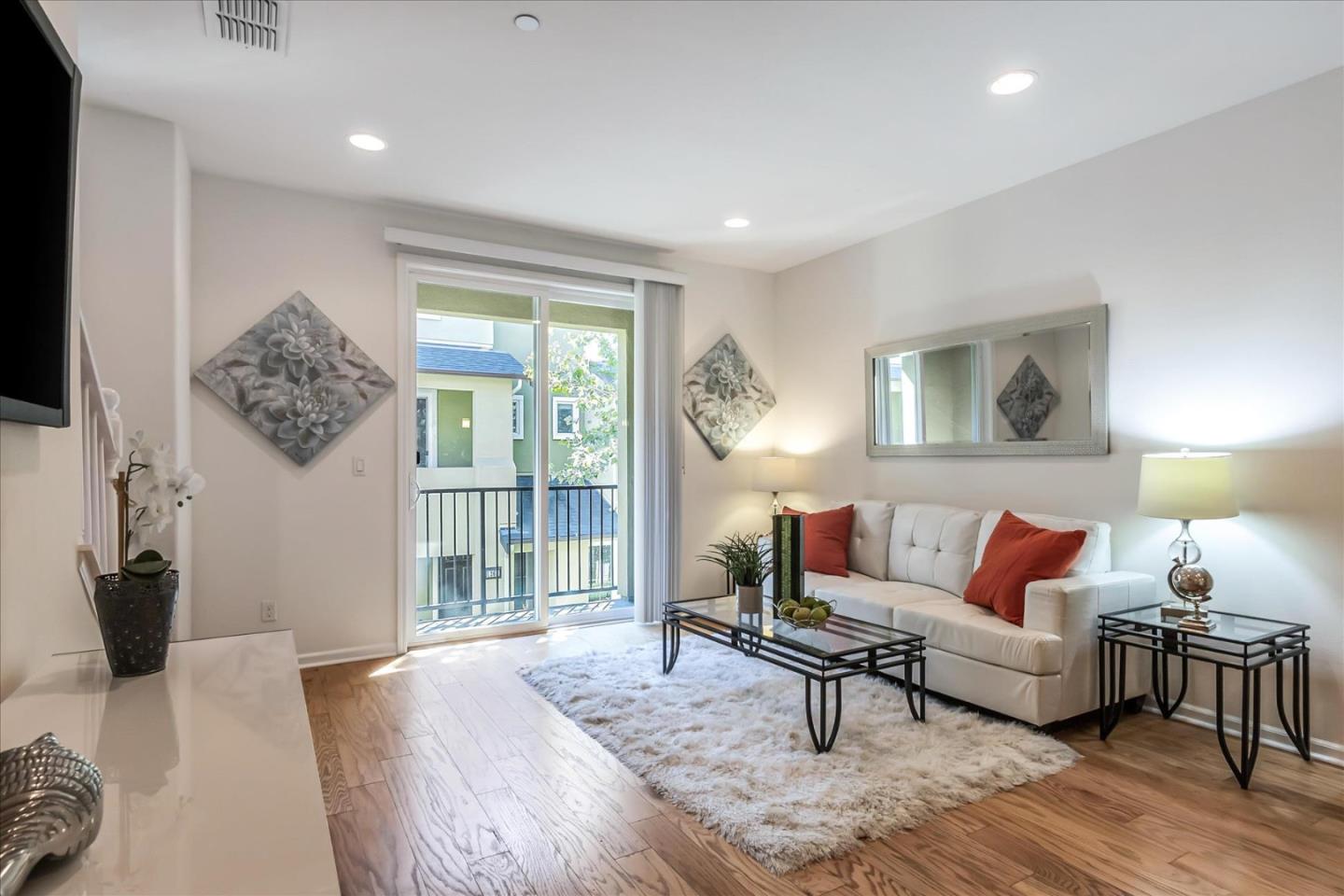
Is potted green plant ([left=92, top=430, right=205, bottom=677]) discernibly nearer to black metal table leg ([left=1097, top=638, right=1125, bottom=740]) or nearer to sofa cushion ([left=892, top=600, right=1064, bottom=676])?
sofa cushion ([left=892, top=600, right=1064, bottom=676])

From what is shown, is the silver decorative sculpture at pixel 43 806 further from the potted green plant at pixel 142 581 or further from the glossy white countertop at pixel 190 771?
the potted green plant at pixel 142 581

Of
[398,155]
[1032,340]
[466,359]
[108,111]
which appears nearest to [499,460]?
[466,359]

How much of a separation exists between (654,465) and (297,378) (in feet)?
7.51

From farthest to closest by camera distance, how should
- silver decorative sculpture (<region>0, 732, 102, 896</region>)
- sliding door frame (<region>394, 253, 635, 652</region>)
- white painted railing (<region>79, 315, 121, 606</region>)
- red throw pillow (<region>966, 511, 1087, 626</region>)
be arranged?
sliding door frame (<region>394, 253, 635, 652</region>)
red throw pillow (<region>966, 511, 1087, 626</region>)
white painted railing (<region>79, 315, 121, 606</region>)
silver decorative sculpture (<region>0, 732, 102, 896</region>)

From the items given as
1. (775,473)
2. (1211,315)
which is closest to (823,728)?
(1211,315)

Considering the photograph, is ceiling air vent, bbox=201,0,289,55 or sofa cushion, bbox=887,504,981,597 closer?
ceiling air vent, bbox=201,0,289,55

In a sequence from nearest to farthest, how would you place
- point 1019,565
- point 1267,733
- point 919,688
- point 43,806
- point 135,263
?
point 43,806
point 1267,733
point 919,688
point 135,263
point 1019,565

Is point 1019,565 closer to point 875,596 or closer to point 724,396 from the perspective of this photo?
point 875,596

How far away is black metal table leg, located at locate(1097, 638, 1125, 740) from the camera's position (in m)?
2.89

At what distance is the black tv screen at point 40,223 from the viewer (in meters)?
1.03

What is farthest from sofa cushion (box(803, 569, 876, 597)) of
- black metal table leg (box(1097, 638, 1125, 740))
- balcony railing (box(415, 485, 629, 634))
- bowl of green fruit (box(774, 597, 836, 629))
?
balcony railing (box(415, 485, 629, 634))

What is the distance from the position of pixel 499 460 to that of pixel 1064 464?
3.25 m

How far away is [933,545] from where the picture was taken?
3975mm

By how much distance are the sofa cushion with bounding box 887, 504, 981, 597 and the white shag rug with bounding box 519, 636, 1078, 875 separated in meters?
0.75
